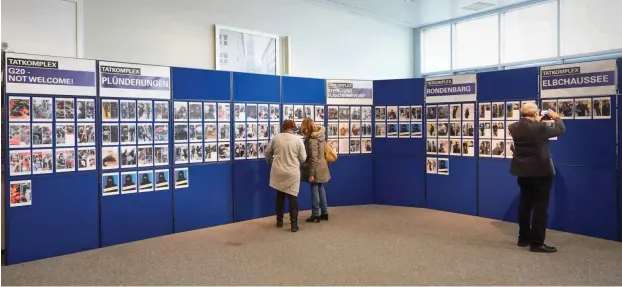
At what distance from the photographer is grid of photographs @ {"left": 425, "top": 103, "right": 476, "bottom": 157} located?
267 inches

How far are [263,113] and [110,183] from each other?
7.63ft

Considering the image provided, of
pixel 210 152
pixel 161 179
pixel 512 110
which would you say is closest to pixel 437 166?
pixel 512 110

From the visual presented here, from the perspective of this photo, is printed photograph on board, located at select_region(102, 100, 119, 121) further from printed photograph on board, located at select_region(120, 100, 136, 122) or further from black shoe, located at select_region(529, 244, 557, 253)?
black shoe, located at select_region(529, 244, 557, 253)

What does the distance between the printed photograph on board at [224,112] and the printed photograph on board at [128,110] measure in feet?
3.88

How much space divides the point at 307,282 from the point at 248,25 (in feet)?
17.3

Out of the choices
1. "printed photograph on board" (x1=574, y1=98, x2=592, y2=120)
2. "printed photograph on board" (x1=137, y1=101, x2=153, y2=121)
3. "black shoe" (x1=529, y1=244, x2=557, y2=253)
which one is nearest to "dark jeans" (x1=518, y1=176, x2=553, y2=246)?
"black shoe" (x1=529, y1=244, x2=557, y2=253)

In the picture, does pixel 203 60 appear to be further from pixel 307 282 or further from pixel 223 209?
pixel 307 282

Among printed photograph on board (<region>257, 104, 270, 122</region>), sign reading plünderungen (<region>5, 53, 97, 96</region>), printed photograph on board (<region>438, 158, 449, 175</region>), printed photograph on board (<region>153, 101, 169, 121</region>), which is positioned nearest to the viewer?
sign reading plünderungen (<region>5, 53, 97, 96</region>)

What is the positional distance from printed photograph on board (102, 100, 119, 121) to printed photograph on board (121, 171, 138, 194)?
0.64 meters

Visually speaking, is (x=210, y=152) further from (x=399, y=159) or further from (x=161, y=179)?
(x=399, y=159)

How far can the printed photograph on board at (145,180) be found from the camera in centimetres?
554

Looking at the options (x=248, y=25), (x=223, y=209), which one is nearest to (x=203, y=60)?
(x=248, y=25)

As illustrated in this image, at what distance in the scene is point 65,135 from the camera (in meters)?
4.91

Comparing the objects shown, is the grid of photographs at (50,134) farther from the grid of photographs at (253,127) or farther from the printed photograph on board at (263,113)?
the printed photograph on board at (263,113)
